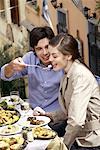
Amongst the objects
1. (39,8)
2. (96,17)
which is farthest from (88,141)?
(39,8)

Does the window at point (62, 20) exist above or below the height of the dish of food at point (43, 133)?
above

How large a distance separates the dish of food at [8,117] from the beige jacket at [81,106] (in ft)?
1.23

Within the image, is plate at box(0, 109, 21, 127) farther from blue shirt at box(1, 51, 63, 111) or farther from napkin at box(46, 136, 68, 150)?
napkin at box(46, 136, 68, 150)

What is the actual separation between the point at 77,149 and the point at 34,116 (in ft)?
1.30

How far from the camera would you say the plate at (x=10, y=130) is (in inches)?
100

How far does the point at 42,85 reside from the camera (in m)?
3.16

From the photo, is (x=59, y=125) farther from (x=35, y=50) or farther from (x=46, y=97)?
(x=35, y=50)

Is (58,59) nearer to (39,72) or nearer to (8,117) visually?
(8,117)

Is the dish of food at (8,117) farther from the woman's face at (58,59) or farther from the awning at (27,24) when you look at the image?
the awning at (27,24)

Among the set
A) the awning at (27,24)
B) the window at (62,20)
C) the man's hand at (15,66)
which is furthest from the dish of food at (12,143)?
the awning at (27,24)

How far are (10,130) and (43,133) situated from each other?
0.21m

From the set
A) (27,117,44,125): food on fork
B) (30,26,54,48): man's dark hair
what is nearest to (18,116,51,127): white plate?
(27,117,44,125): food on fork

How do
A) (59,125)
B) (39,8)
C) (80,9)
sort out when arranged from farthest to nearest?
(39,8) < (80,9) < (59,125)

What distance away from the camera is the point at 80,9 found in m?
5.34
